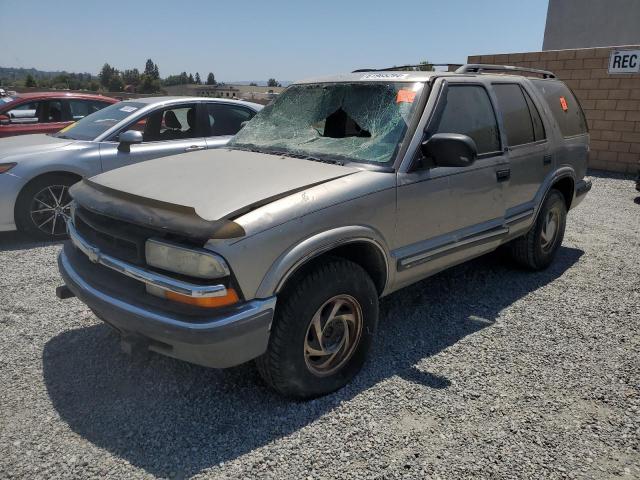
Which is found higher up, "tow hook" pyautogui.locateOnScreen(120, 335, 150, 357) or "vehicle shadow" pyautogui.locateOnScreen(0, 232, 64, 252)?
"tow hook" pyautogui.locateOnScreen(120, 335, 150, 357)

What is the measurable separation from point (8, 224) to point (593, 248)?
21.5 ft

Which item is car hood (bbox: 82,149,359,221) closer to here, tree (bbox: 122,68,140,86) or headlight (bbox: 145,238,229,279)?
headlight (bbox: 145,238,229,279)

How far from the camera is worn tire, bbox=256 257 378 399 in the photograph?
8.80 feet

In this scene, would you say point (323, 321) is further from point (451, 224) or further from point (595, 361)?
point (595, 361)

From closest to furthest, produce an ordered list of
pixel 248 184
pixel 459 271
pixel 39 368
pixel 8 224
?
pixel 248 184
pixel 39 368
pixel 459 271
pixel 8 224

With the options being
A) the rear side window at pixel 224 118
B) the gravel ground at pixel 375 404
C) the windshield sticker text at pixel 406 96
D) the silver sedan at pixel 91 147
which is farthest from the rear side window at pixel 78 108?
the windshield sticker text at pixel 406 96

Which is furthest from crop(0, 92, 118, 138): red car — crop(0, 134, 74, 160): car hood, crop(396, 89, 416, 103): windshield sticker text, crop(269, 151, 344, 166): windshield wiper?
crop(396, 89, 416, 103): windshield sticker text

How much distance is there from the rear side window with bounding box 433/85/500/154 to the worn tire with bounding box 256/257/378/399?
128 cm

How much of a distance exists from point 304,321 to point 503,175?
2248 millimetres

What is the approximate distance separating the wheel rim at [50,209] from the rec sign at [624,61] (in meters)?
10.6

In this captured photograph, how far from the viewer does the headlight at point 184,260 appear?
2.42 m

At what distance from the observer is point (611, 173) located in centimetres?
1123

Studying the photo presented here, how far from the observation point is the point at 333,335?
3.08 metres

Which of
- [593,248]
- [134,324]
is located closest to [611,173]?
[593,248]
